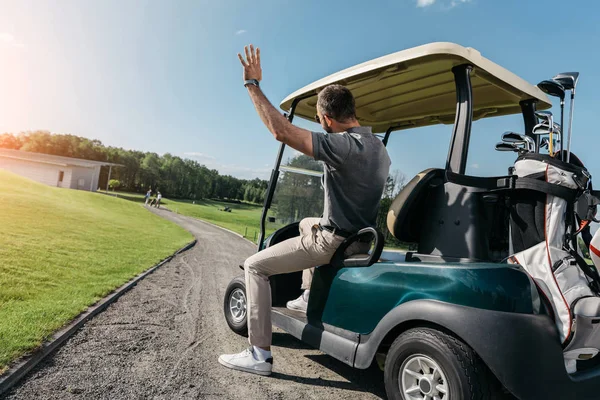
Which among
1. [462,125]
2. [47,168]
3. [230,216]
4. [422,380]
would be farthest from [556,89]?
[47,168]

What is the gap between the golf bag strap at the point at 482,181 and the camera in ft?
8.68

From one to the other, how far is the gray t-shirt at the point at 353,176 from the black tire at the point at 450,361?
3.18 feet

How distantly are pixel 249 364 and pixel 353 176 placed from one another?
168 cm

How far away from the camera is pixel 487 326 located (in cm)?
228

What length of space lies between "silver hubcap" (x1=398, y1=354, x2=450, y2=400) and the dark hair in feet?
5.75

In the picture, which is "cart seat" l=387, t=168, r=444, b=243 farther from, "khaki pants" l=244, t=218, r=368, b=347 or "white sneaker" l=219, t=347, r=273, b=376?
"white sneaker" l=219, t=347, r=273, b=376

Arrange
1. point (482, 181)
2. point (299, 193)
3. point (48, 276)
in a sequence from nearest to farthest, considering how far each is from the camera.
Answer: point (482, 181) < point (299, 193) < point (48, 276)

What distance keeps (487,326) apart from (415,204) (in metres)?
1.02

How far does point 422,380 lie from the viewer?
249 centimetres

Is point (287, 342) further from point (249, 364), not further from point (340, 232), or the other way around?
point (340, 232)

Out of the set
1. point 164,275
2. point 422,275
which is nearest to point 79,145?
point 164,275

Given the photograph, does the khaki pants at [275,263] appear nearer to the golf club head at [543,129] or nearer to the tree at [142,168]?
the golf club head at [543,129]

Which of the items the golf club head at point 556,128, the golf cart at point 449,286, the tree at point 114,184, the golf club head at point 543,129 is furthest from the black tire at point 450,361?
the tree at point 114,184

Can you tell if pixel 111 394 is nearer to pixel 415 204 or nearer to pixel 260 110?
pixel 260 110
